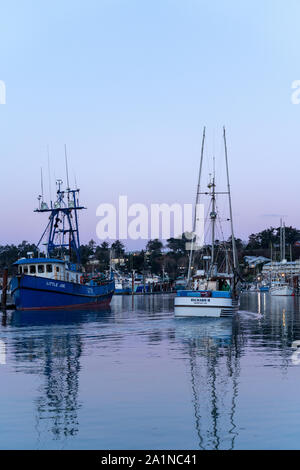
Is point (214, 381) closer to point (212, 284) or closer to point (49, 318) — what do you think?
point (212, 284)

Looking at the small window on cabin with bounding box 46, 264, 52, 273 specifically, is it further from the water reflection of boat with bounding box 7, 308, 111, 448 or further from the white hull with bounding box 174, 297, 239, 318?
the water reflection of boat with bounding box 7, 308, 111, 448

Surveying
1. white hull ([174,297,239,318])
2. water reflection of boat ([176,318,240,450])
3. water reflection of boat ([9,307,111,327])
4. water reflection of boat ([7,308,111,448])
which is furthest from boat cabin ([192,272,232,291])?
water reflection of boat ([7,308,111,448])

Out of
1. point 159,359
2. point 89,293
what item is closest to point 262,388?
point 159,359

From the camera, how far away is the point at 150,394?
Result: 18047 millimetres

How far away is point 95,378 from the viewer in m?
20.8

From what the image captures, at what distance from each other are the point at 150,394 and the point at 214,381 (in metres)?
2.46

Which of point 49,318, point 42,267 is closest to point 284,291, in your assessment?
point 42,267

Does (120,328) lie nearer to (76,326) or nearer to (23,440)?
(76,326)

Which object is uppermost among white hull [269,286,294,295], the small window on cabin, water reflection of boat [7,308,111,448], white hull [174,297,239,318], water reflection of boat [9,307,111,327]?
the small window on cabin

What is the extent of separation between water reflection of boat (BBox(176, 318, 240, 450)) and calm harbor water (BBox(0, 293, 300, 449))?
0.03 m

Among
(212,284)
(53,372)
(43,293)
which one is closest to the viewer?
(53,372)

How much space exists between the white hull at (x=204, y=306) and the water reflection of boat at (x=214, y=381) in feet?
24.9

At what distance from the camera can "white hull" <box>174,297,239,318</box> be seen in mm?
46469

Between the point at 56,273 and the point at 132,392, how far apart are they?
54972 mm
